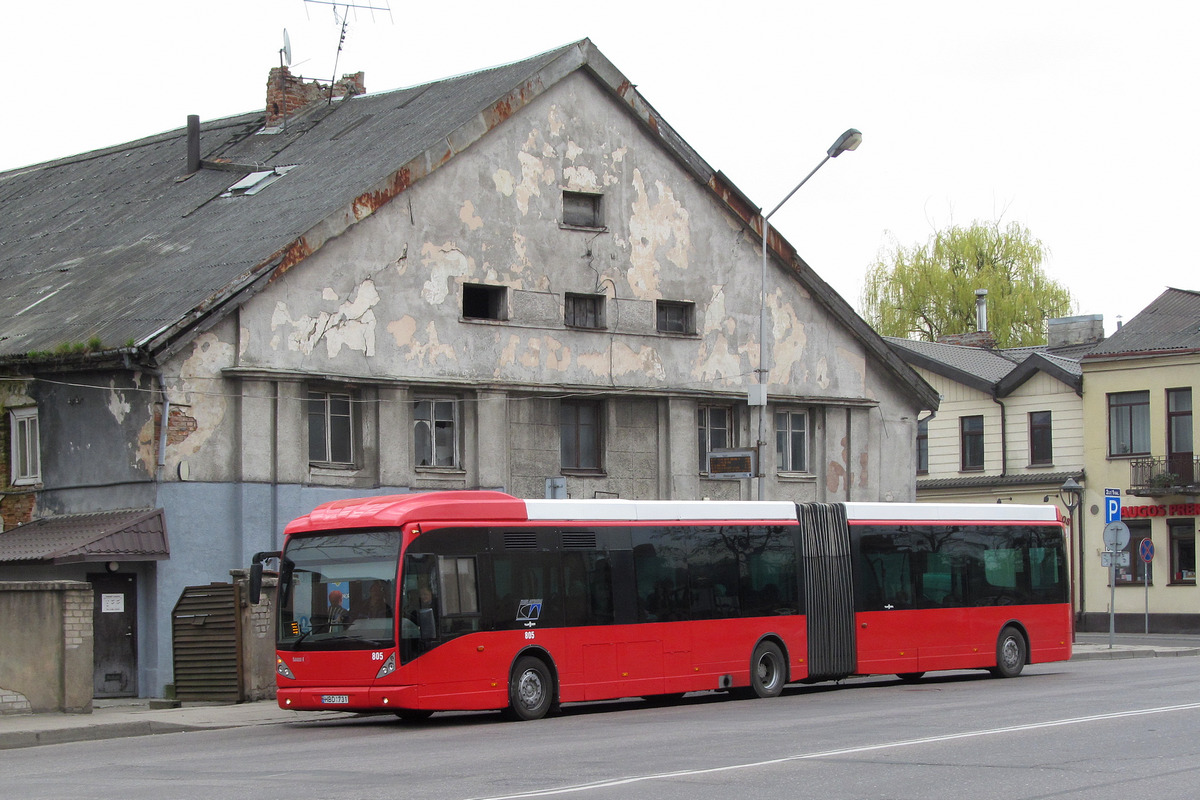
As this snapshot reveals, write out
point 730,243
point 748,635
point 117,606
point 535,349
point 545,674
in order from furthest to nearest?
point 730,243 → point 535,349 → point 117,606 → point 748,635 → point 545,674

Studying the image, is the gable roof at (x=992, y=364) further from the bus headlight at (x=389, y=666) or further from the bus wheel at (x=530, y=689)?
the bus headlight at (x=389, y=666)

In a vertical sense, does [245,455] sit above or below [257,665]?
above

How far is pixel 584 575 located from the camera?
2069cm

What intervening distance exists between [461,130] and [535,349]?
13.8 ft

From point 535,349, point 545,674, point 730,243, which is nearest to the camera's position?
point 545,674

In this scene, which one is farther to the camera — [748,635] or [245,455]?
[245,455]

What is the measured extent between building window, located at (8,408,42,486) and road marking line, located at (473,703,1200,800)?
57.2 feet

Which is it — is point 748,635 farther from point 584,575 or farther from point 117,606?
point 117,606

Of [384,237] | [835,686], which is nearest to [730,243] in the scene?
[384,237]

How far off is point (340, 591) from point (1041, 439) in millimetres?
34468

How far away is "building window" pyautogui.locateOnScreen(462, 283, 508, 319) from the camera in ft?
98.0

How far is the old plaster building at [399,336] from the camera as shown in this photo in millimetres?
25672

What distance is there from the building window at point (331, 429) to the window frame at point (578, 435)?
4.37 metres

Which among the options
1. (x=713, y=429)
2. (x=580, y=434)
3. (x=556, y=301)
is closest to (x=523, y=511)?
(x=556, y=301)
